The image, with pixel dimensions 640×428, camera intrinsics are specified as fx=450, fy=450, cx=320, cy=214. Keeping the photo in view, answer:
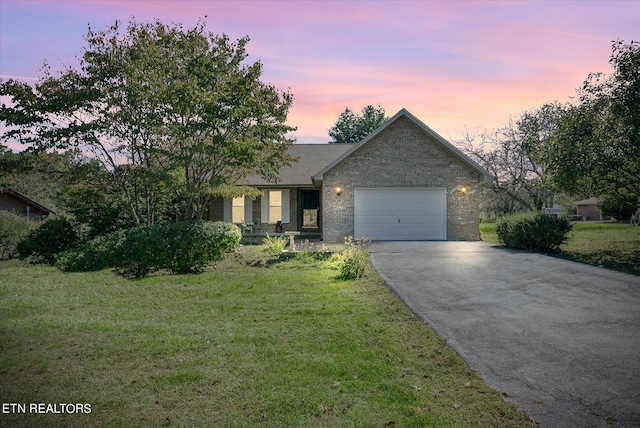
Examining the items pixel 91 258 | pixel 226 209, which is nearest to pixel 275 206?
pixel 226 209

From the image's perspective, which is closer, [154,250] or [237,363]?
[237,363]

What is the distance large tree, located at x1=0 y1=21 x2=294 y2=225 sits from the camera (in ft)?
47.7

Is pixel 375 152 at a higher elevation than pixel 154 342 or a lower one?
higher

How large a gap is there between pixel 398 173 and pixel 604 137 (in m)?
7.73

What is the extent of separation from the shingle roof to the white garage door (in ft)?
13.2

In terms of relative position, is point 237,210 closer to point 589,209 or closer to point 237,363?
point 237,363

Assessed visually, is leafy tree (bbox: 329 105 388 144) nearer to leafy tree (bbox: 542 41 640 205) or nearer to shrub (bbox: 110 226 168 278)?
leafy tree (bbox: 542 41 640 205)

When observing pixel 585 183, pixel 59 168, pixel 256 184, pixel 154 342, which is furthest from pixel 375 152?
pixel 154 342

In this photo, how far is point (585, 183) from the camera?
17750mm

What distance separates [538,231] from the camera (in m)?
16.1

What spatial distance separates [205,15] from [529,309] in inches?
558

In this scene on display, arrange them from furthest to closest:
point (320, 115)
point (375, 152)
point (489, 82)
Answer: point (320, 115) < point (375, 152) < point (489, 82)

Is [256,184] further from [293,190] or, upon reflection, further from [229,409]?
[229,409]

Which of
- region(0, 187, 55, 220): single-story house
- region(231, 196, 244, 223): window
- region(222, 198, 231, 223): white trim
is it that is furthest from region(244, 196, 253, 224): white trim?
region(0, 187, 55, 220): single-story house
